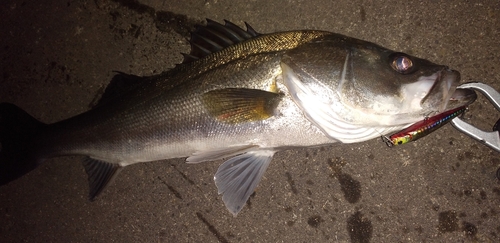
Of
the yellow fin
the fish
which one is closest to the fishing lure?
the fish

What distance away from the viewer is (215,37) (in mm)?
2088

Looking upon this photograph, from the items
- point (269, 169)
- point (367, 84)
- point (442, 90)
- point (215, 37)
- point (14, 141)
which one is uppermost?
point (442, 90)

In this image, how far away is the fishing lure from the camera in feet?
6.08

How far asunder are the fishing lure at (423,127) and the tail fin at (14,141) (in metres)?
2.55

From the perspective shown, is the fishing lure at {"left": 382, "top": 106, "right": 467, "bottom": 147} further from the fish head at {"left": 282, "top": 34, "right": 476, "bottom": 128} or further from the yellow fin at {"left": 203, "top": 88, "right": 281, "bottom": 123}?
the yellow fin at {"left": 203, "top": 88, "right": 281, "bottom": 123}

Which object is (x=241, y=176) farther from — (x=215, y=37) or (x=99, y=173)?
(x=99, y=173)

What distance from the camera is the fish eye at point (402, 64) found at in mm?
1709

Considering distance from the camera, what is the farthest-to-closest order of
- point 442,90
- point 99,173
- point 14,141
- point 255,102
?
1. point 14,141
2. point 99,173
3. point 255,102
4. point 442,90

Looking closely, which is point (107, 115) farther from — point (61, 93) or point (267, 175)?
point (267, 175)

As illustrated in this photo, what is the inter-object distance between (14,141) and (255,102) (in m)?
2.01

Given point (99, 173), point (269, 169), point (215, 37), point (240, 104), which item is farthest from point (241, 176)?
point (99, 173)

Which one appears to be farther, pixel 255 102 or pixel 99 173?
pixel 99 173

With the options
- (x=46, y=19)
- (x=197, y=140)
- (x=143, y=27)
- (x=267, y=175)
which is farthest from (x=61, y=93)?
(x=267, y=175)

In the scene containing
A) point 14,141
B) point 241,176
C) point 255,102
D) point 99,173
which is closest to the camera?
point 255,102
